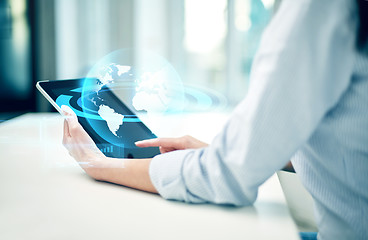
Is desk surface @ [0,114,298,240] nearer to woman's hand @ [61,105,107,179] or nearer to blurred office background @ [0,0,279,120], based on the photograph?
woman's hand @ [61,105,107,179]

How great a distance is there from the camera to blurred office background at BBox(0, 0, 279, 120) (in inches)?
88.4

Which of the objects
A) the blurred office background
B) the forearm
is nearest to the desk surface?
the forearm

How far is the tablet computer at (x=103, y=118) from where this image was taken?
2.19 ft

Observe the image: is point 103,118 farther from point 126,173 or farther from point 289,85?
point 289,85

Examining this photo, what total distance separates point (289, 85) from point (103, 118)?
0.44 meters

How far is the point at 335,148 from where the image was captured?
17.9 inches

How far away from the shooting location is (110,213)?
480 mm

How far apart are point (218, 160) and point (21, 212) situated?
293 mm

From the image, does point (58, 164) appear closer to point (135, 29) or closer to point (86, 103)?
point (86, 103)

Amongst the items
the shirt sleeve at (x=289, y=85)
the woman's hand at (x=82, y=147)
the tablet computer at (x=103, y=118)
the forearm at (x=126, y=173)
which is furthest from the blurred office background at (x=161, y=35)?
the shirt sleeve at (x=289, y=85)

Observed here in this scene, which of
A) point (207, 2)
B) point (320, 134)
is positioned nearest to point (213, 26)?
point (207, 2)

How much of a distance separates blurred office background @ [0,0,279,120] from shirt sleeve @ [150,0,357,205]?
1895mm

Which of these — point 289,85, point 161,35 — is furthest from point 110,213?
point 161,35

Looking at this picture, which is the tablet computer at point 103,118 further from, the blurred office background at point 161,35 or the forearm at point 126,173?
the blurred office background at point 161,35
